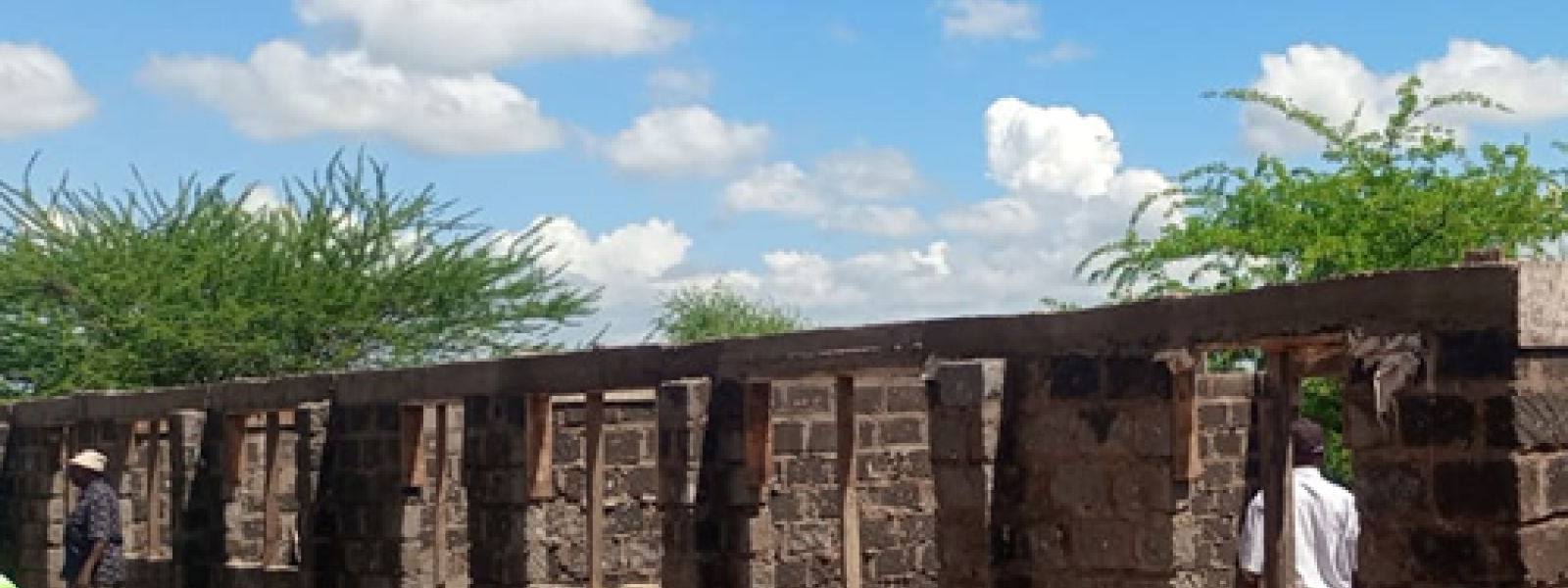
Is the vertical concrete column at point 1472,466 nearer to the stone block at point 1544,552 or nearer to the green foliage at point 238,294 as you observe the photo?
the stone block at point 1544,552

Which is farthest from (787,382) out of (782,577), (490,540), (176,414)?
(176,414)

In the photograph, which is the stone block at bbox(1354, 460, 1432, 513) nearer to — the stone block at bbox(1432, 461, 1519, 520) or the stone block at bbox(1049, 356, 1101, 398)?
the stone block at bbox(1432, 461, 1519, 520)

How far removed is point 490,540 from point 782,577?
75.2 inches

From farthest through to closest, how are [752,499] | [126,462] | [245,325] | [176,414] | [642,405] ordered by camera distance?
[245,325], [126,462], [176,414], [642,405], [752,499]

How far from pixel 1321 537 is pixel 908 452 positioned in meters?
5.19

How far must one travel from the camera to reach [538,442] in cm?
1273

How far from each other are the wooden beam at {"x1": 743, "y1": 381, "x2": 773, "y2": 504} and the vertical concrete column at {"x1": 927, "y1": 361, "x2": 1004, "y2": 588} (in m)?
1.31

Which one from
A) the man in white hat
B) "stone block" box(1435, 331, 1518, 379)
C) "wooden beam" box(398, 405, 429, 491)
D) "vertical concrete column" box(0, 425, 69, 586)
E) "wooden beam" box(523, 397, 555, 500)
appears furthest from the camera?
"vertical concrete column" box(0, 425, 69, 586)

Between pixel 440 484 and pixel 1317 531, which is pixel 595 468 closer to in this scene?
pixel 440 484

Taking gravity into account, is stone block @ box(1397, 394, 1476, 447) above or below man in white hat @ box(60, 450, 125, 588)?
above

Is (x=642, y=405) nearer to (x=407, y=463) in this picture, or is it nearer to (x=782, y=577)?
(x=407, y=463)

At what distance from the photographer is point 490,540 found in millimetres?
13164

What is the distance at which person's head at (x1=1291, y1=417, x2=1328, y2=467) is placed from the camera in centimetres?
865

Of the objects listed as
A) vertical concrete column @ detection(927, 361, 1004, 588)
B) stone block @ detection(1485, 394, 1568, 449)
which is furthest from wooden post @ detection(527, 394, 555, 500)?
stone block @ detection(1485, 394, 1568, 449)
